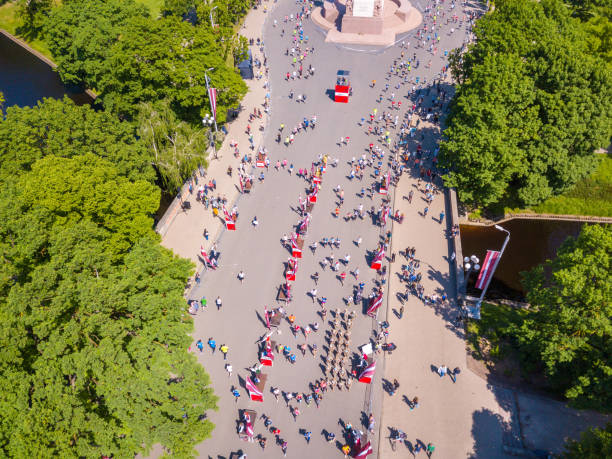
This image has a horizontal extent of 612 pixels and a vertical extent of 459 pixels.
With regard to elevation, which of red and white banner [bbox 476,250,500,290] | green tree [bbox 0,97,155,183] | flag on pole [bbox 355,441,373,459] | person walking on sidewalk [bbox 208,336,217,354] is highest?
green tree [bbox 0,97,155,183]

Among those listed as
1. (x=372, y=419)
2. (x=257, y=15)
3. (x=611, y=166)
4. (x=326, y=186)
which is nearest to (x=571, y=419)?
(x=372, y=419)

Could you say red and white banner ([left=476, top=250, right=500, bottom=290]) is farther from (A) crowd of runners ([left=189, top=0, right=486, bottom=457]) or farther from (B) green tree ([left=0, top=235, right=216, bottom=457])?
(B) green tree ([left=0, top=235, right=216, bottom=457])

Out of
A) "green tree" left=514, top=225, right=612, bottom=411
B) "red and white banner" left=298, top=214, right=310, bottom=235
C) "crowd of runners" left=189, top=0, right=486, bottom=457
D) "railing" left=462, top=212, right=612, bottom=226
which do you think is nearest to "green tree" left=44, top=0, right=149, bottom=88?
"crowd of runners" left=189, top=0, right=486, bottom=457

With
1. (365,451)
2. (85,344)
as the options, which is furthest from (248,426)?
(85,344)

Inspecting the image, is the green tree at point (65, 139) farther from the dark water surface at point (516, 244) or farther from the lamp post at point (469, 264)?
the dark water surface at point (516, 244)

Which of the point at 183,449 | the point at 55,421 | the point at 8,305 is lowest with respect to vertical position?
the point at 183,449

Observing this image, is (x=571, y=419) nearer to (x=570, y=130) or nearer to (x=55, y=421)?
(x=570, y=130)

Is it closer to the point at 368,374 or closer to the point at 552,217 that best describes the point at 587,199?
the point at 552,217
